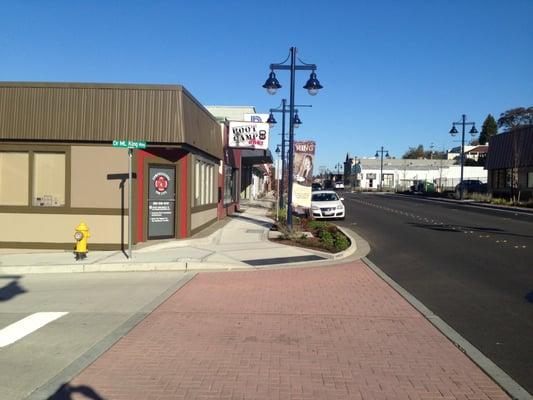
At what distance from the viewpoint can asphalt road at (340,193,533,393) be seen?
6312mm

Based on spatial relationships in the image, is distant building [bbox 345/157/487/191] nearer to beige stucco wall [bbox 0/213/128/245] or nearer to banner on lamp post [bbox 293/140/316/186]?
banner on lamp post [bbox 293/140/316/186]

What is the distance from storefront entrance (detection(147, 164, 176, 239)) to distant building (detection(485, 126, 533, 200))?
3455 cm

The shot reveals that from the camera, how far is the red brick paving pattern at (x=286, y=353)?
4.75 m

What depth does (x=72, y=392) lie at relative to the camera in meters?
4.68

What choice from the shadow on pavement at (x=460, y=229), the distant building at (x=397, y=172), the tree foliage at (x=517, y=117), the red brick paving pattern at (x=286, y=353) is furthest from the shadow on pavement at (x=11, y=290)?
the tree foliage at (x=517, y=117)

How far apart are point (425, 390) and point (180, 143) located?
33.7 ft

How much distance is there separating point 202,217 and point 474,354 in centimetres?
1306

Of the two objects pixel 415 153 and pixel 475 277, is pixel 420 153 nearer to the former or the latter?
pixel 415 153

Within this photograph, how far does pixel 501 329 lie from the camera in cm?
683

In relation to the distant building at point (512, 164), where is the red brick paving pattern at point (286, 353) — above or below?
below

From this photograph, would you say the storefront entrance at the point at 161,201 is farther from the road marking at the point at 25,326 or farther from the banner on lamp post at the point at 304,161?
the road marking at the point at 25,326

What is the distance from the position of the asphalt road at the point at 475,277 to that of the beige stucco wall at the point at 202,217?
532 cm

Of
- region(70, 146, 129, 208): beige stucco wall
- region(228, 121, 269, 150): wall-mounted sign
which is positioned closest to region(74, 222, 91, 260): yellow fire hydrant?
region(70, 146, 129, 208): beige stucco wall

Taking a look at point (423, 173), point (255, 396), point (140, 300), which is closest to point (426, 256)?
point (140, 300)
